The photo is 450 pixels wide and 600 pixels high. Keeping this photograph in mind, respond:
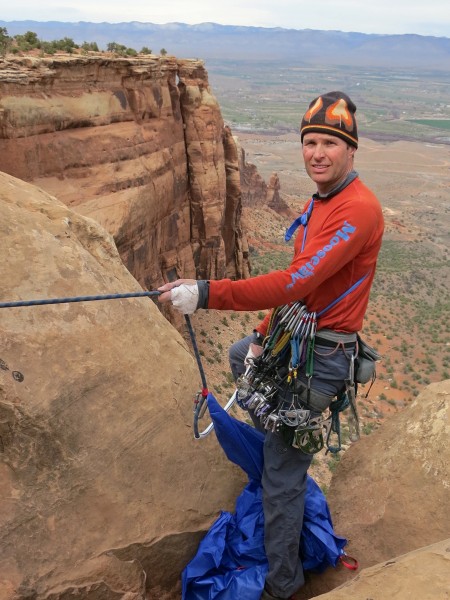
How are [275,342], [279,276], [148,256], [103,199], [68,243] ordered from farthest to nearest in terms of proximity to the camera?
[148,256] < [103,199] < [68,243] < [275,342] < [279,276]

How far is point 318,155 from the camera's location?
357 centimetres

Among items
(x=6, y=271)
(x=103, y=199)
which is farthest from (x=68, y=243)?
(x=103, y=199)

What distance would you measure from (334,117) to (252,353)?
1.99 metres

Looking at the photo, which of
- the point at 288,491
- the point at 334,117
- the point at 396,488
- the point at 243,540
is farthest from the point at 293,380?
the point at 334,117

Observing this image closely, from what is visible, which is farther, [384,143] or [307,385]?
[384,143]

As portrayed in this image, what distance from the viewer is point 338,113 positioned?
350 cm

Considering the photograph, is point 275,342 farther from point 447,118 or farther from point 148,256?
point 447,118

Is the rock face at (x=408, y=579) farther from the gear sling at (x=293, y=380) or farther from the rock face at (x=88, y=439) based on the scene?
the rock face at (x=88, y=439)

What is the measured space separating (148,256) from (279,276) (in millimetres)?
11946

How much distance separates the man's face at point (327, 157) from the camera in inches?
140

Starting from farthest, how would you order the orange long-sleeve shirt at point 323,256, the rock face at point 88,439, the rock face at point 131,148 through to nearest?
1. the rock face at point 131,148
2. the rock face at point 88,439
3. the orange long-sleeve shirt at point 323,256

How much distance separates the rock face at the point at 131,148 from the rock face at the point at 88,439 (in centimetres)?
778

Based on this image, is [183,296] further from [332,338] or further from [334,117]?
[334,117]

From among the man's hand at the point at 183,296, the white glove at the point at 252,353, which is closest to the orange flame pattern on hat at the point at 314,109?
the man's hand at the point at 183,296
